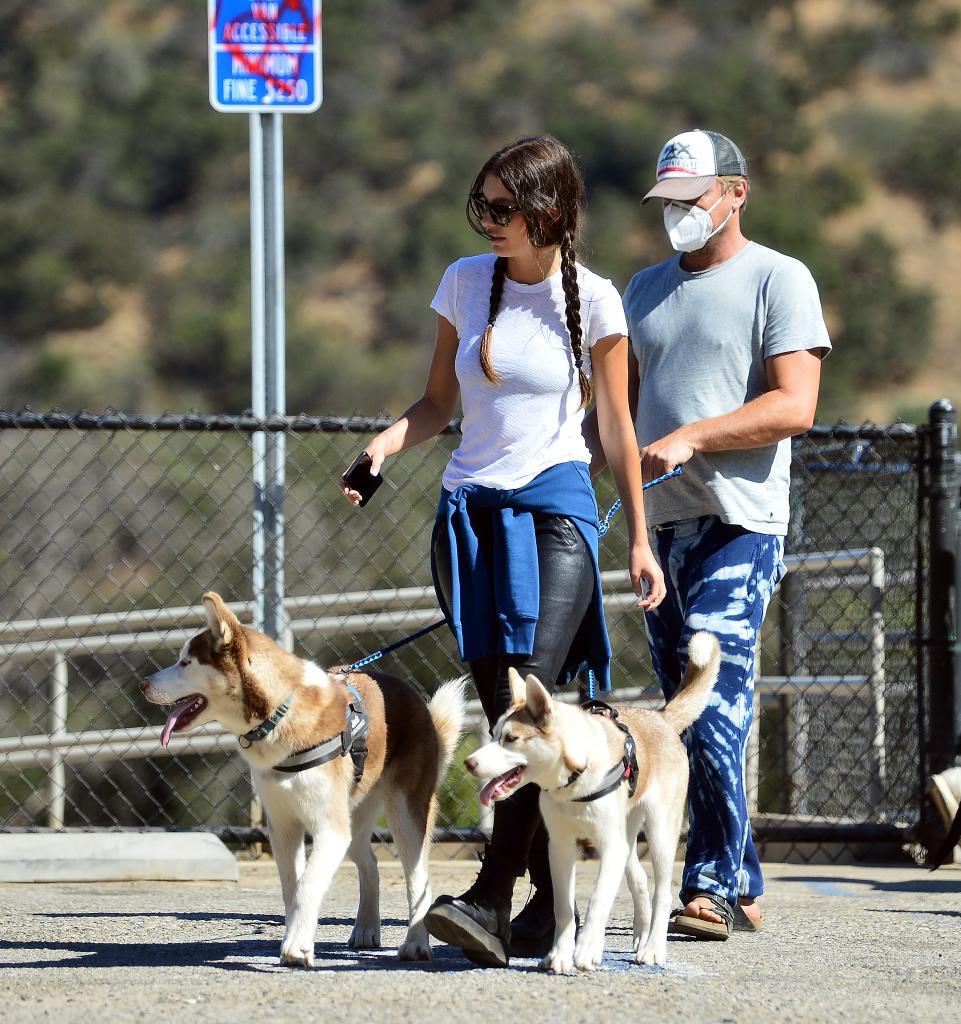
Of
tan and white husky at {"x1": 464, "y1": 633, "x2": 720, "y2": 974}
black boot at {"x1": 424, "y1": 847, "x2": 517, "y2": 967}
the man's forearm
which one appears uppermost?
the man's forearm

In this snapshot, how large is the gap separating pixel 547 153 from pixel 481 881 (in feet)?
6.09

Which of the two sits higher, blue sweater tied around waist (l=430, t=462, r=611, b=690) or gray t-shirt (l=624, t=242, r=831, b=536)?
gray t-shirt (l=624, t=242, r=831, b=536)

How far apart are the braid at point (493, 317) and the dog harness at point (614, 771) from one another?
34.5 inches

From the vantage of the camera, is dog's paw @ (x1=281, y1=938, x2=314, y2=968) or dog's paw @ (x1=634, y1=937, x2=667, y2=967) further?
dog's paw @ (x1=634, y1=937, x2=667, y2=967)

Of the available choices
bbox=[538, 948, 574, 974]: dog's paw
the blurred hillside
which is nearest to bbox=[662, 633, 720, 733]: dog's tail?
bbox=[538, 948, 574, 974]: dog's paw

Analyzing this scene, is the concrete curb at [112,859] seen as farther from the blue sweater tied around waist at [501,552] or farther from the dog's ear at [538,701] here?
the dog's ear at [538,701]

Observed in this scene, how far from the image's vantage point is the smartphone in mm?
4098

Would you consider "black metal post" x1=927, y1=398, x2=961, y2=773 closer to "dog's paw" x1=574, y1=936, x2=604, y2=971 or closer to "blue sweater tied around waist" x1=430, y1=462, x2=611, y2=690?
"blue sweater tied around waist" x1=430, y1=462, x2=611, y2=690

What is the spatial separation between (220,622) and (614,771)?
102cm

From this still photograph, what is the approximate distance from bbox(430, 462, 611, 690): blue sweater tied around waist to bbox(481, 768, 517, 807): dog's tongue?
14.8 inches

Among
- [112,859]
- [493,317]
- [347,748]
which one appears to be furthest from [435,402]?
[112,859]

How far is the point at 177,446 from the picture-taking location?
17.0 metres

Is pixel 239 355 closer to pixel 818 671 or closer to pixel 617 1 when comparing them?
pixel 617 1

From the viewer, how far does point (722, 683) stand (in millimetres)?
4625
